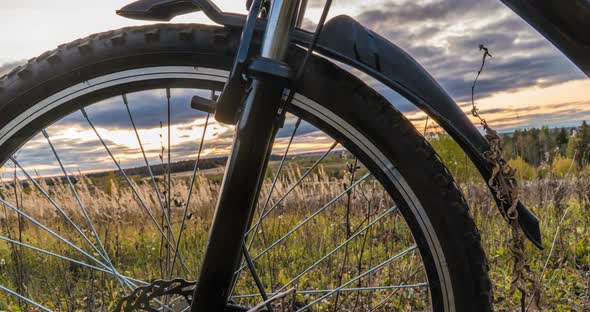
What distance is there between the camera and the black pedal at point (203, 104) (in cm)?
126

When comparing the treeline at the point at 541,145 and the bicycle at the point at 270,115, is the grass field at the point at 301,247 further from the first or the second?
the bicycle at the point at 270,115

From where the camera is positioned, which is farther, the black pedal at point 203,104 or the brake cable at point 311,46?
the black pedal at point 203,104

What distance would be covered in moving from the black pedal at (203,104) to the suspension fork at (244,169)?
182mm

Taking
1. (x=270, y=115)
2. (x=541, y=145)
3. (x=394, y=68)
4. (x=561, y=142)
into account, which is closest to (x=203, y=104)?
(x=270, y=115)

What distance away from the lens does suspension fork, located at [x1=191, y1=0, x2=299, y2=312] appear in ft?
3.50

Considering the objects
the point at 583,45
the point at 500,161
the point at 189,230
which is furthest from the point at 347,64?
the point at 189,230

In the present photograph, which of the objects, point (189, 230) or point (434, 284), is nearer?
point (434, 284)

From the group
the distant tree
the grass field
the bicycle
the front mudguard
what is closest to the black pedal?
the bicycle

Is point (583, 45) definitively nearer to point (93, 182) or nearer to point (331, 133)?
point (331, 133)

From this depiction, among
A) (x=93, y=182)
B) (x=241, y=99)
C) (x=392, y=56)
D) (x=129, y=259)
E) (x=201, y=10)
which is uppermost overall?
(x=201, y=10)

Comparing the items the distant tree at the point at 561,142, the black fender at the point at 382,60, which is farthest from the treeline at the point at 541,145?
the black fender at the point at 382,60

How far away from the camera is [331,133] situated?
51.7 inches

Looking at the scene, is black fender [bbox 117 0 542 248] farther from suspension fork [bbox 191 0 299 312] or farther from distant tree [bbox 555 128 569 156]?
distant tree [bbox 555 128 569 156]

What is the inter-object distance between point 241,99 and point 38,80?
2.03 ft
